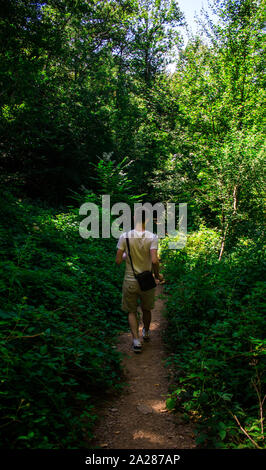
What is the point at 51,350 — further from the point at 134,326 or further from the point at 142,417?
the point at 134,326

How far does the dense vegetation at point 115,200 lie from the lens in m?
2.88

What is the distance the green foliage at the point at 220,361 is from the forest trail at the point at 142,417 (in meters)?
0.18

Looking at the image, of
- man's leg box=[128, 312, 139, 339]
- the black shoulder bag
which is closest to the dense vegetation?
man's leg box=[128, 312, 139, 339]

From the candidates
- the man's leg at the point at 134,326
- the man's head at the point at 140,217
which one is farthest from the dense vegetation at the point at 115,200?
the man's head at the point at 140,217

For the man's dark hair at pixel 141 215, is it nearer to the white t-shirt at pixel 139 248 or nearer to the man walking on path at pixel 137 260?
the man walking on path at pixel 137 260

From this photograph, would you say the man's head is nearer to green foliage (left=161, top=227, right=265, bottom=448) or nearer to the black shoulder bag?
the black shoulder bag

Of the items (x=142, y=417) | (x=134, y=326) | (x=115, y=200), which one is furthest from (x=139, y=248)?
(x=115, y=200)

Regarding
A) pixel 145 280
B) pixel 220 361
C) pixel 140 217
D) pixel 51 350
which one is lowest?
pixel 220 361

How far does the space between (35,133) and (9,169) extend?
6.85ft

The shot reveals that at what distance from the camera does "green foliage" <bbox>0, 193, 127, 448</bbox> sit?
2.34 metres

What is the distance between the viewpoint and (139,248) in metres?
4.86

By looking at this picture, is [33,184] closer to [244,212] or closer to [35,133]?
[35,133]

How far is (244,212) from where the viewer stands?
12.1 m

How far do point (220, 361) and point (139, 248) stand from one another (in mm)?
2102
